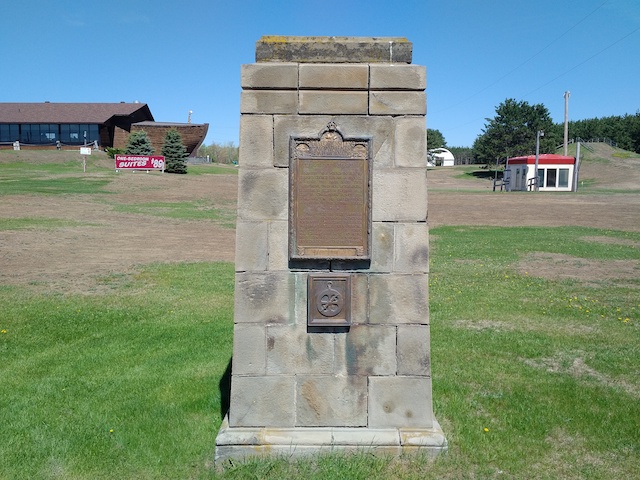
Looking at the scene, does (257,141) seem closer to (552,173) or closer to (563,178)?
(552,173)

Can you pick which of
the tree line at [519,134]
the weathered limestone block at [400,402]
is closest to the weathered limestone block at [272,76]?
the weathered limestone block at [400,402]

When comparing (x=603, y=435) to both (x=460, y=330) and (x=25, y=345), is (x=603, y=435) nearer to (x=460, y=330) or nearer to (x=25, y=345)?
(x=460, y=330)

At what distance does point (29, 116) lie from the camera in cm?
6159

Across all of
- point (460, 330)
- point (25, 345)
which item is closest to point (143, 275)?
point (25, 345)

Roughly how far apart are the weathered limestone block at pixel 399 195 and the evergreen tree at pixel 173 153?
145 ft

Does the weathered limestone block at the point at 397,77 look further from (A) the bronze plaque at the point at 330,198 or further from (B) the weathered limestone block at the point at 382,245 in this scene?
(B) the weathered limestone block at the point at 382,245

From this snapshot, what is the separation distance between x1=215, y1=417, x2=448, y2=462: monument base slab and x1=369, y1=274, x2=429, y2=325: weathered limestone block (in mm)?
877

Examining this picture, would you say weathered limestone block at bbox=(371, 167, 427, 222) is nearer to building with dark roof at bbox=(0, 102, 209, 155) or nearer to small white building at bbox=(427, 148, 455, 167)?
building with dark roof at bbox=(0, 102, 209, 155)

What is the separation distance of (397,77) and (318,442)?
111 inches

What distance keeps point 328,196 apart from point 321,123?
554 mm

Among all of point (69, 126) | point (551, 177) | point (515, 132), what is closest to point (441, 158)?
point (515, 132)

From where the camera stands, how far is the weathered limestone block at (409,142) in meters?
4.45

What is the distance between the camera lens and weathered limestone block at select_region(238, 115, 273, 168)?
4.42 metres

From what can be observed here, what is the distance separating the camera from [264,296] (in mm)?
4523
